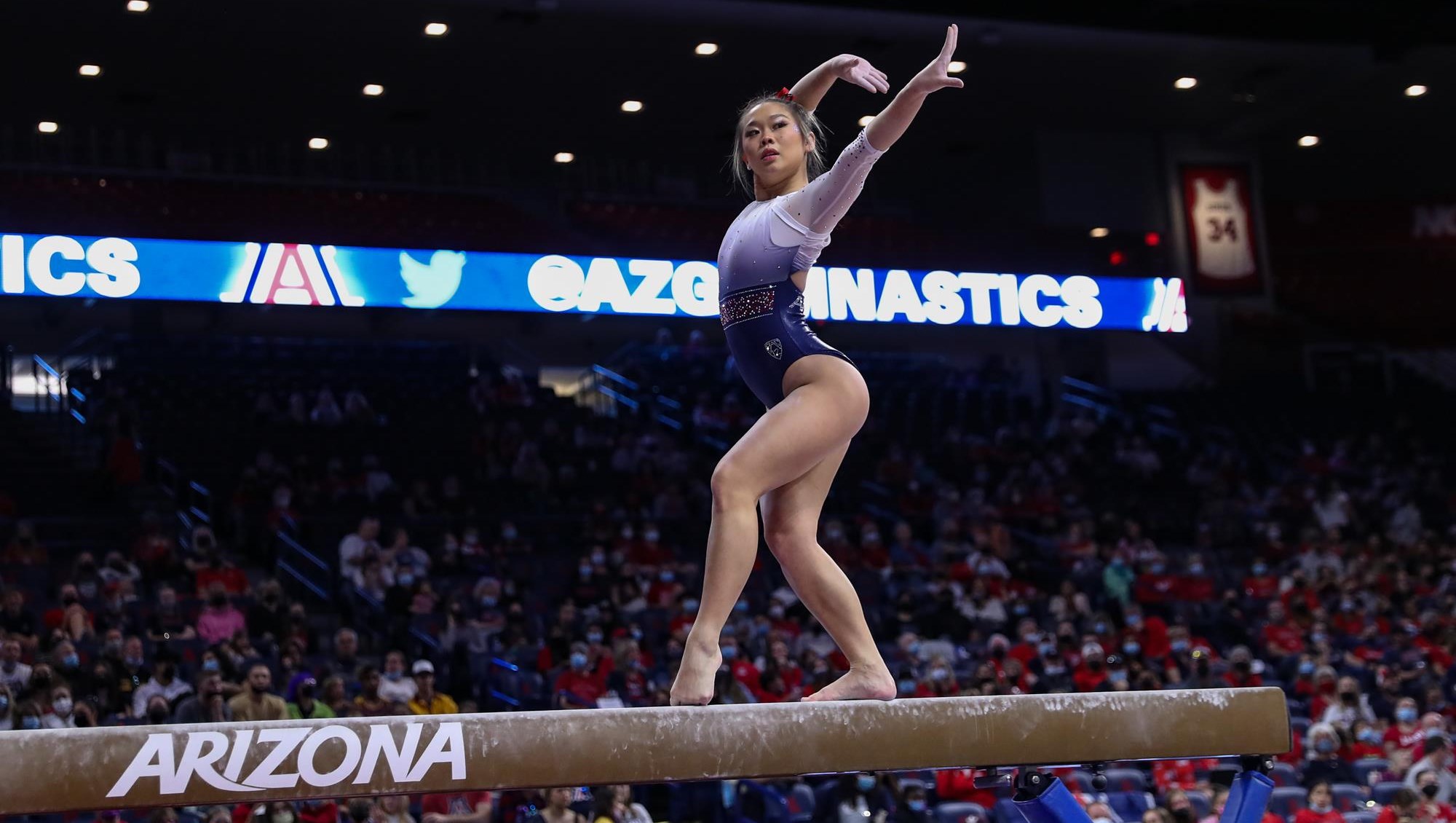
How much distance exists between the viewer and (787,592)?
45.3ft

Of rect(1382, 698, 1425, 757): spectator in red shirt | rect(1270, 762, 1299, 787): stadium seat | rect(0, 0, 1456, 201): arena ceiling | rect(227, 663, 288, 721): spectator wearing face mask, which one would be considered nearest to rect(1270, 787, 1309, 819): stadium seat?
rect(1270, 762, 1299, 787): stadium seat

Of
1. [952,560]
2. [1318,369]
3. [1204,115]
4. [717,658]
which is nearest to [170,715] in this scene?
[717,658]

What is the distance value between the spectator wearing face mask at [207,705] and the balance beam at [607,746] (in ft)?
18.2

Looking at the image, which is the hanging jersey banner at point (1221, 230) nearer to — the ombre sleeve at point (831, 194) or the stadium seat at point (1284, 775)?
the stadium seat at point (1284, 775)

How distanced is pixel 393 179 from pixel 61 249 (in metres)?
7.56

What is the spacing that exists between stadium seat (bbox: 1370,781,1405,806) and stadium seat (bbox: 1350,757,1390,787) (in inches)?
11.7

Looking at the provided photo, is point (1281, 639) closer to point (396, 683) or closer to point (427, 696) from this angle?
point (427, 696)

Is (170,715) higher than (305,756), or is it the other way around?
(305,756)

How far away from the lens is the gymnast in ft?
13.3

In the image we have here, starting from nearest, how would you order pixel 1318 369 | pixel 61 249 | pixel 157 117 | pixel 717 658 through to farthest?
pixel 717 658
pixel 61 249
pixel 157 117
pixel 1318 369


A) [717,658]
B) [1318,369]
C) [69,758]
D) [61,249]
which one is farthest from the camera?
[1318,369]

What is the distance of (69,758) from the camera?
3369mm

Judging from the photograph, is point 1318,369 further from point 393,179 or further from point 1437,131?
point 393,179

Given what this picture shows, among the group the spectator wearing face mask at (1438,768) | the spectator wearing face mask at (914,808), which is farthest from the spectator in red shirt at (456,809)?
the spectator wearing face mask at (1438,768)
